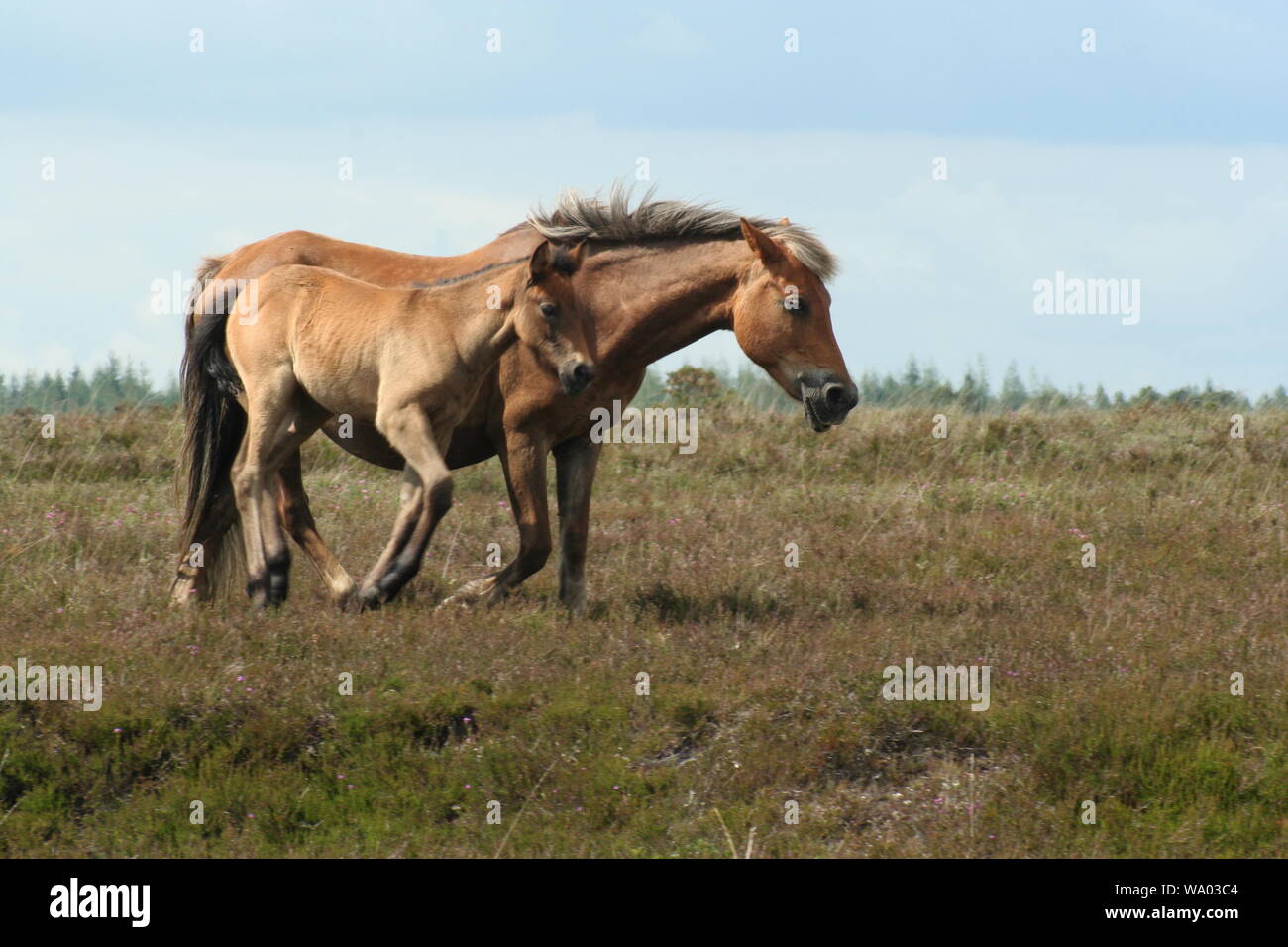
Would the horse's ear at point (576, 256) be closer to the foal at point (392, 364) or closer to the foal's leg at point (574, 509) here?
the foal at point (392, 364)

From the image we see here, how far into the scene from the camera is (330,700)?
730 centimetres

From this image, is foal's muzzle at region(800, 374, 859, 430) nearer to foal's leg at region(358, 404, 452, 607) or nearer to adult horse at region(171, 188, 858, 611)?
adult horse at region(171, 188, 858, 611)

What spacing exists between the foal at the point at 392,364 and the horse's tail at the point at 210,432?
0.56 m

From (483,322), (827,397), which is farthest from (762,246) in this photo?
(483,322)

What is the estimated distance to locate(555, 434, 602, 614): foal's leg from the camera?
367 inches

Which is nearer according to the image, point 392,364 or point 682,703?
point 682,703

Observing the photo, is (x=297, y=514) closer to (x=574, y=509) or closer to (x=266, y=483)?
(x=266, y=483)

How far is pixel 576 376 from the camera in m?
8.38

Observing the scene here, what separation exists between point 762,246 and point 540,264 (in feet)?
4.88

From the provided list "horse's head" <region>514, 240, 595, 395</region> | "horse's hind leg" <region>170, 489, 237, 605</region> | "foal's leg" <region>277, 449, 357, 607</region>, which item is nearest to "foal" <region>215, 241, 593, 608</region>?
"horse's head" <region>514, 240, 595, 395</region>

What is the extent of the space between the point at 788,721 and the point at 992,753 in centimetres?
100

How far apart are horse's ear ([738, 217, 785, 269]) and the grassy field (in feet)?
7.20
